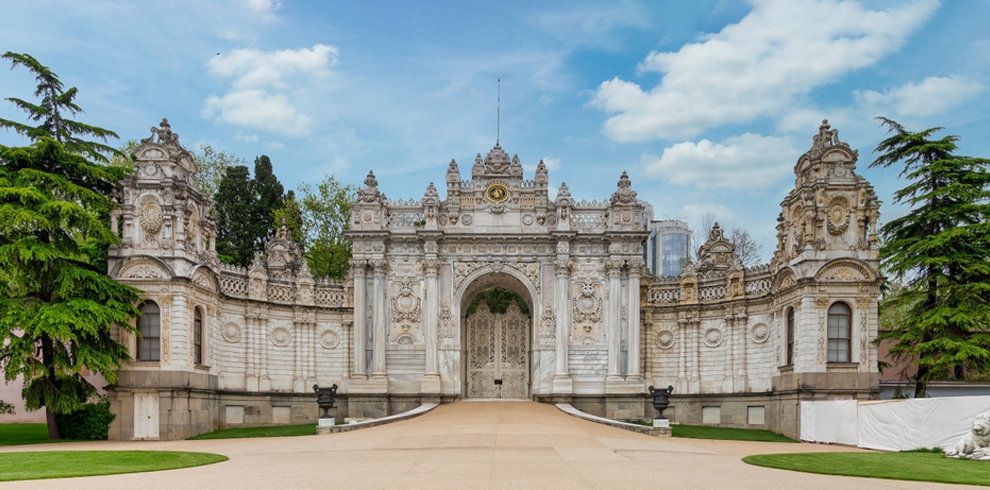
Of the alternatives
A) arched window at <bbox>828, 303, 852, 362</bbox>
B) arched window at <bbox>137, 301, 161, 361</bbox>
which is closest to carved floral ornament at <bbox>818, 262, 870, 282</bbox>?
arched window at <bbox>828, 303, 852, 362</bbox>

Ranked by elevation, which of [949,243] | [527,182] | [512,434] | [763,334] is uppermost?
[527,182]

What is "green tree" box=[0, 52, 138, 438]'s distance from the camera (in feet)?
88.2

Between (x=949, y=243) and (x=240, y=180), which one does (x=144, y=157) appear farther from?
(x=949, y=243)

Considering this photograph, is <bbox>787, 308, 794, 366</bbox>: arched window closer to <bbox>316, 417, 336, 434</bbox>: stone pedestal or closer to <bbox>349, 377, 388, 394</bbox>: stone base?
<bbox>349, 377, 388, 394</bbox>: stone base

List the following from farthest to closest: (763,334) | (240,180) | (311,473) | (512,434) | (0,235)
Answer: (240,180) → (763,334) → (0,235) → (512,434) → (311,473)

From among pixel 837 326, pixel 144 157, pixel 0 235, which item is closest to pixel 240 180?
pixel 144 157

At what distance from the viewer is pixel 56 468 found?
60.8 feet

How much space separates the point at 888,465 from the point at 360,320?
2328cm

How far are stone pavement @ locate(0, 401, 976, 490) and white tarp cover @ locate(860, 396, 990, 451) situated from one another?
1.68 metres

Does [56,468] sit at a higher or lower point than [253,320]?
lower

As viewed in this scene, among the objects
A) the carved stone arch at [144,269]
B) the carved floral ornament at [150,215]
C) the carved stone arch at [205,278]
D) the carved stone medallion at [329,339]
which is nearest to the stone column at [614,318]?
the carved stone medallion at [329,339]

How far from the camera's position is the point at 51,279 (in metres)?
28.1

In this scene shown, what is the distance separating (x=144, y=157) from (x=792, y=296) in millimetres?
24026

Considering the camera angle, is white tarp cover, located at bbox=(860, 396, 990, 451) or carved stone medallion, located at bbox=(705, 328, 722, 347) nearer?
white tarp cover, located at bbox=(860, 396, 990, 451)
